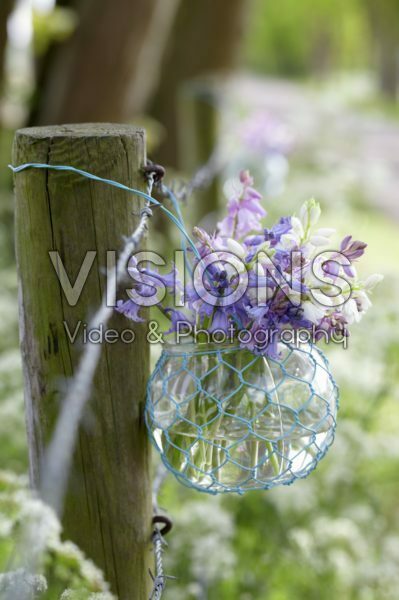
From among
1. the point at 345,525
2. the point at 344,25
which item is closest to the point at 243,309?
the point at 345,525

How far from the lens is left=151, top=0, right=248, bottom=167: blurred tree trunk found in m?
7.20

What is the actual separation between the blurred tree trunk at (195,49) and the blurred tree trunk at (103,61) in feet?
5.84

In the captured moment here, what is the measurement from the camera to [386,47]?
3041cm

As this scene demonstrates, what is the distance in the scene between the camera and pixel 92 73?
5.32 metres

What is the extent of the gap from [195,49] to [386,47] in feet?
83.8

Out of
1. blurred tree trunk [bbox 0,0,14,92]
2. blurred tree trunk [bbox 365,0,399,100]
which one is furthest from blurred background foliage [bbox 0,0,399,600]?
blurred tree trunk [bbox 365,0,399,100]

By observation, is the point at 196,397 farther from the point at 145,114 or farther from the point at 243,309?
the point at 145,114

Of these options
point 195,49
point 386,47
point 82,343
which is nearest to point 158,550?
point 82,343

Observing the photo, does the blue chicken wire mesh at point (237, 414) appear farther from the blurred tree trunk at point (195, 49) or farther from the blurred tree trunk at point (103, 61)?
the blurred tree trunk at point (195, 49)

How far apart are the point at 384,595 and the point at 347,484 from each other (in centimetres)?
47

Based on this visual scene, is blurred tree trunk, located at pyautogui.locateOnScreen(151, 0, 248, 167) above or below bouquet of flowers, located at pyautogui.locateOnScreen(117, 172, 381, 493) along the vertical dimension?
above

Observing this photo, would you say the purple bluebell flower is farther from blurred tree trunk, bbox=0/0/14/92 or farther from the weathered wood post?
blurred tree trunk, bbox=0/0/14/92

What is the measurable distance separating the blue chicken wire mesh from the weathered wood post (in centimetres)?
8

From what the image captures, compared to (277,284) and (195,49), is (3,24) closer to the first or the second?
(195,49)
